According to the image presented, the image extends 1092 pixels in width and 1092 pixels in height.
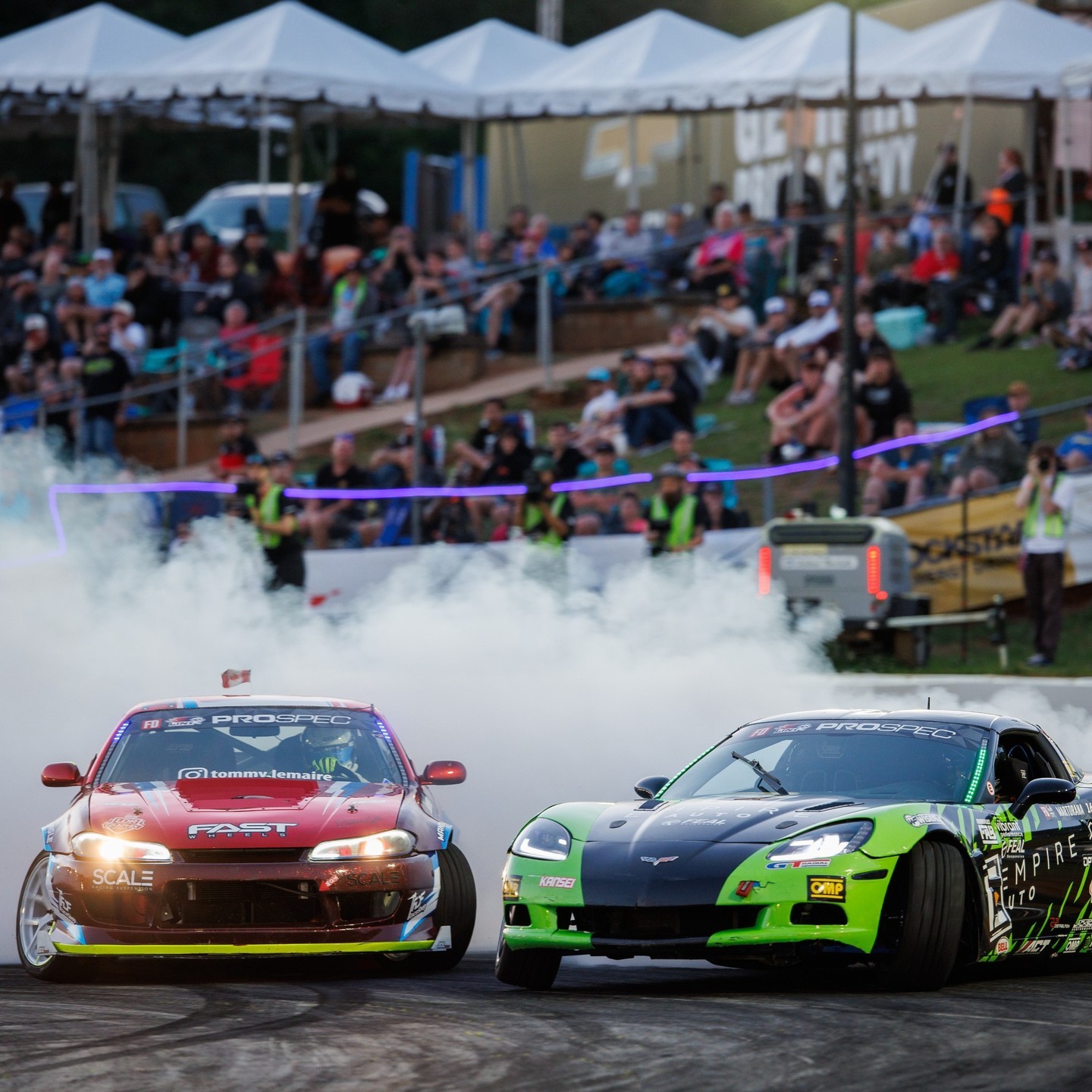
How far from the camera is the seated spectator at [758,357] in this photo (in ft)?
73.2

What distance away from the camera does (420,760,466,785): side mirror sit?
916 centimetres

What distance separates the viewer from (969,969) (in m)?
8.52

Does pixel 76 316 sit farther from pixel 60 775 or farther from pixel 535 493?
pixel 60 775

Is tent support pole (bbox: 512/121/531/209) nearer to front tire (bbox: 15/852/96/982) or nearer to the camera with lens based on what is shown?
the camera with lens

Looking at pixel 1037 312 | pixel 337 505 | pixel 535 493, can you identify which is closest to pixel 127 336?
pixel 337 505

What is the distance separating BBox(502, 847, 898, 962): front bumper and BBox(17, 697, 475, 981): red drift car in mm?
1065

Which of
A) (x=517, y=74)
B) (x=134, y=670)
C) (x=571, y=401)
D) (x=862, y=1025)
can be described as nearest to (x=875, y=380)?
(x=571, y=401)

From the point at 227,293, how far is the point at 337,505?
23.6ft

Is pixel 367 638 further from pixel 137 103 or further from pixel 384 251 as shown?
pixel 137 103

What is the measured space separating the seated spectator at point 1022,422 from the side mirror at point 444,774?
9615 mm

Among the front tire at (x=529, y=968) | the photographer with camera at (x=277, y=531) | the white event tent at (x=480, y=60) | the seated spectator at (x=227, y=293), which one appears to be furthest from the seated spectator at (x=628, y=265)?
the front tire at (x=529, y=968)

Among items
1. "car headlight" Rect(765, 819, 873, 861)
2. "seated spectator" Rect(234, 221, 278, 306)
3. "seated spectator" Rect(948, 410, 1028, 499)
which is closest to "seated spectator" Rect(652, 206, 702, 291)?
"seated spectator" Rect(234, 221, 278, 306)

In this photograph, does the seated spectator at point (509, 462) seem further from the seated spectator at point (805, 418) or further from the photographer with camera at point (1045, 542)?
the photographer with camera at point (1045, 542)

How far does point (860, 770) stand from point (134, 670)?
6.50 m
